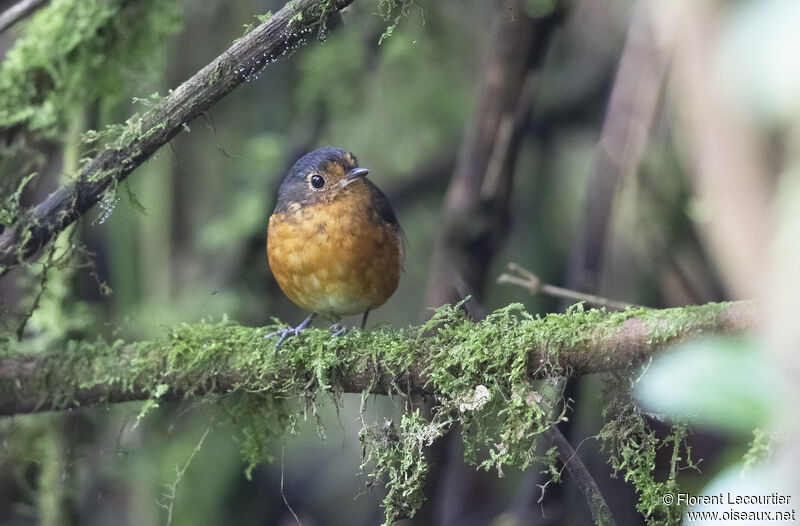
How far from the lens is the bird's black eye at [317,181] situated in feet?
9.66

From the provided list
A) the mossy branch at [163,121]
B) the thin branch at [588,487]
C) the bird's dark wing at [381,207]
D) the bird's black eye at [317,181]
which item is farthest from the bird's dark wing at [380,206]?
the thin branch at [588,487]

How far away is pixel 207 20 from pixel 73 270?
1661mm

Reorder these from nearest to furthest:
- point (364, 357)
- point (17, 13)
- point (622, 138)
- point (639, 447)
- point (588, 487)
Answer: point (639, 447) → point (588, 487) → point (364, 357) → point (17, 13) → point (622, 138)

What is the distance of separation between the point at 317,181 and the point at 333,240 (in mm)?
256

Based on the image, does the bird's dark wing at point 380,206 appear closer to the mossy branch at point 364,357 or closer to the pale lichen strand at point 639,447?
the mossy branch at point 364,357

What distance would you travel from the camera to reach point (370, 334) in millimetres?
2365

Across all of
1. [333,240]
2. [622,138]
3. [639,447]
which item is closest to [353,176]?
[333,240]

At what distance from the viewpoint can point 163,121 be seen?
84.1 inches

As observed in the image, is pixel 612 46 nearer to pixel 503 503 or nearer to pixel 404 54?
pixel 404 54

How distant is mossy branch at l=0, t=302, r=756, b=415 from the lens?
1828mm

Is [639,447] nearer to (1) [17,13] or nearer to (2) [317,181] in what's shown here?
(2) [317,181]

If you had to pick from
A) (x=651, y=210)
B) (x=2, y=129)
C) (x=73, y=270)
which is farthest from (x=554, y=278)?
(x=2, y=129)

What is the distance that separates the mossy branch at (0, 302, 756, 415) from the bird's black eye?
0.59 m

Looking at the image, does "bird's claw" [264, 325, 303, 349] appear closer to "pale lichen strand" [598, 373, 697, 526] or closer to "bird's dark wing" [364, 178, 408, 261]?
"bird's dark wing" [364, 178, 408, 261]
